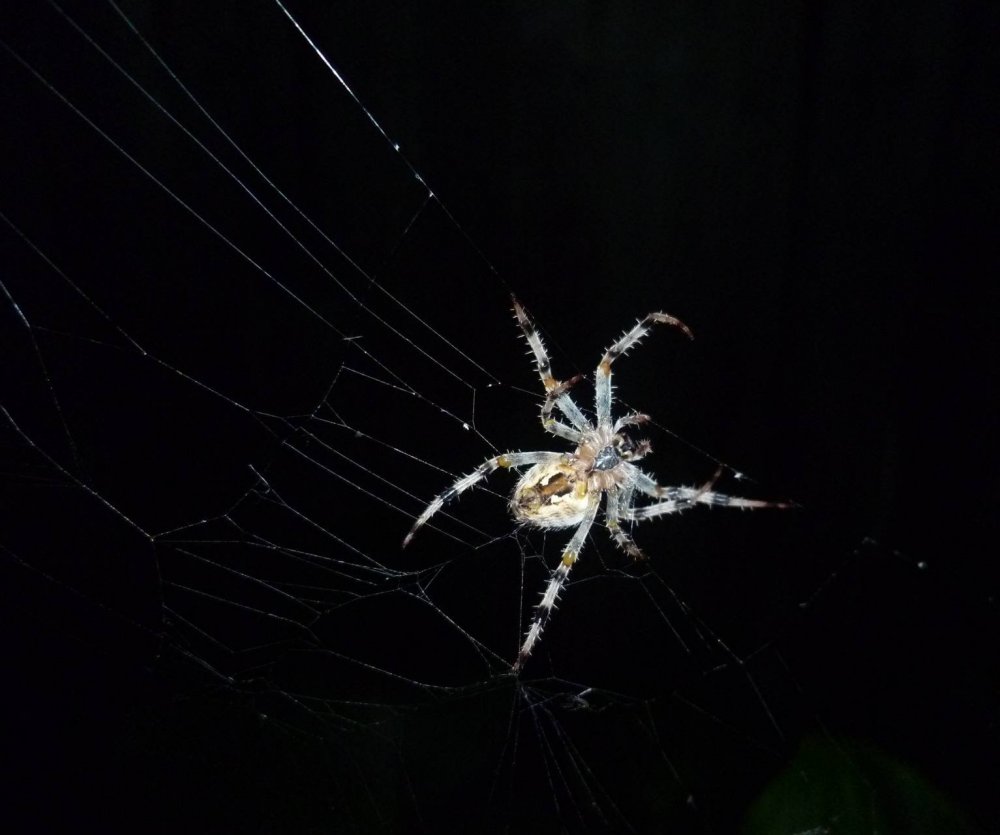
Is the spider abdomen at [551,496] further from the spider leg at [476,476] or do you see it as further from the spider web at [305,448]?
the spider web at [305,448]

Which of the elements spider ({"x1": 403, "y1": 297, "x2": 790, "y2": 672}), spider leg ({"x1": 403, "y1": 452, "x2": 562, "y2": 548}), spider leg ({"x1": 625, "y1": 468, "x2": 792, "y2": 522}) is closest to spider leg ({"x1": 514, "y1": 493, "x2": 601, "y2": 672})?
spider ({"x1": 403, "y1": 297, "x2": 790, "y2": 672})

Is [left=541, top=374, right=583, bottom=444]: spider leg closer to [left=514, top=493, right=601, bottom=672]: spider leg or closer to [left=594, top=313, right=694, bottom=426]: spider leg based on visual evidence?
[left=594, top=313, right=694, bottom=426]: spider leg

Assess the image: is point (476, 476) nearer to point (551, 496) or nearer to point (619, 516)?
point (551, 496)

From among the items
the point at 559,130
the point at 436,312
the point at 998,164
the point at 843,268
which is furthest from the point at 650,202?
the point at 998,164

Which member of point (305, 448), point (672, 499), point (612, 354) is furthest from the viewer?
point (305, 448)

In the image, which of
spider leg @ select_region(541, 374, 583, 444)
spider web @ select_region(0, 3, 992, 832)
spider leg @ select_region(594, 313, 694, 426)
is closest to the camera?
spider leg @ select_region(594, 313, 694, 426)

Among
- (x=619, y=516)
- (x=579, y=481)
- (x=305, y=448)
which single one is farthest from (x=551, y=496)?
(x=305, y=448)

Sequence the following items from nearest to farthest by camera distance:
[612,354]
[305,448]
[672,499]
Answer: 1. [612,354]
2. [672,499]
3. [305,448]
